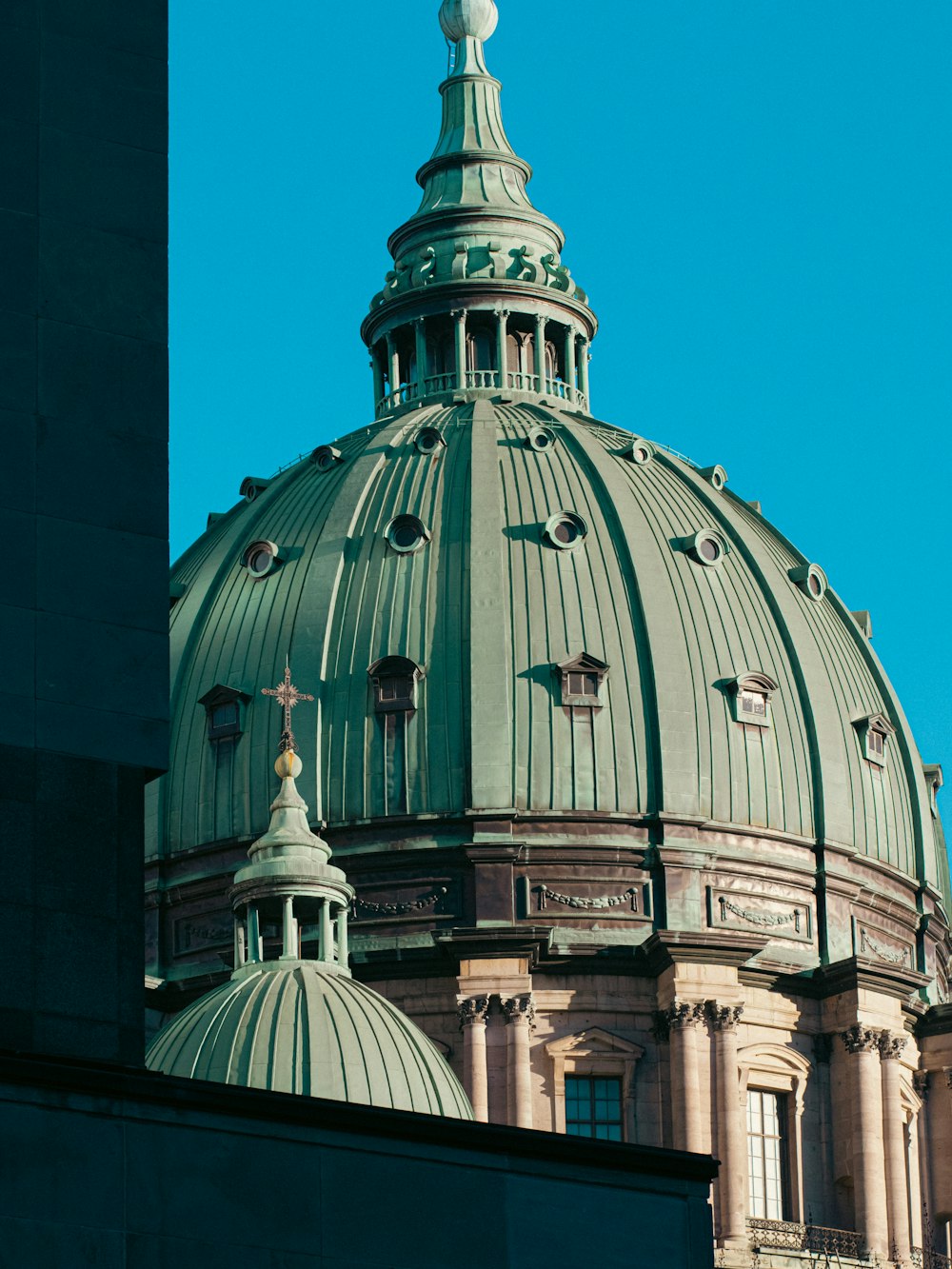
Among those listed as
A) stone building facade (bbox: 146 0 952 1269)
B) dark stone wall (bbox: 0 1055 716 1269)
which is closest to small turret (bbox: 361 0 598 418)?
stone building facade (bbox: 146 0 952 1269)

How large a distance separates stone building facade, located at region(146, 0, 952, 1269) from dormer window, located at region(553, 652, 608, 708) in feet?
0.28

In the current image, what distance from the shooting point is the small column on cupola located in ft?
248

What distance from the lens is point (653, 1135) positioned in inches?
3369

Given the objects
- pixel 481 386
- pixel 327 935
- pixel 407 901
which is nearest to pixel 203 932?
pixel 407 901

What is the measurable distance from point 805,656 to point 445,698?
10.2 m

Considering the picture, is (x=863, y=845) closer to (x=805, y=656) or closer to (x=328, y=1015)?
(x=805, y=656)

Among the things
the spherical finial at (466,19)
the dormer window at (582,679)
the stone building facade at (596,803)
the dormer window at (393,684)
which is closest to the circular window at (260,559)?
the stone building facade at (596,803)

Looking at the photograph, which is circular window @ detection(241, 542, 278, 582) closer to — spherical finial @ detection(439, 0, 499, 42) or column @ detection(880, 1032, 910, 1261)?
column @ detection(880, 1032, 910, 1261)

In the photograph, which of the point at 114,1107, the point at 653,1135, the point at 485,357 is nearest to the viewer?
the point at 114,1107

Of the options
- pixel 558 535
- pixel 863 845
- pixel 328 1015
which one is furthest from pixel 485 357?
pixel 328 1015

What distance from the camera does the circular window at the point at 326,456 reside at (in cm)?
9581

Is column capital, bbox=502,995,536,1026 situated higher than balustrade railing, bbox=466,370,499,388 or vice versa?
balustrade railing, bbox=466,370,499,388

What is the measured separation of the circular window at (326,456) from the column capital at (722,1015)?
756 inches

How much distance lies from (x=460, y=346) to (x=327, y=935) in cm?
3019
